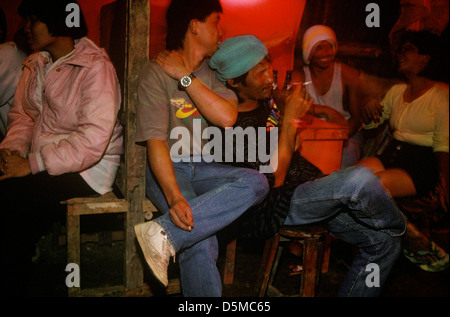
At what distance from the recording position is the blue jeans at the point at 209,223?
85.2 inches

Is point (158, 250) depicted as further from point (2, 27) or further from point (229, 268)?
point (2, 27)

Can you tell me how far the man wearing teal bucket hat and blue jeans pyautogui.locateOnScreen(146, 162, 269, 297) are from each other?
0.23m

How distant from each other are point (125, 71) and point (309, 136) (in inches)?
65.4

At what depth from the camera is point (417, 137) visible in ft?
11.2

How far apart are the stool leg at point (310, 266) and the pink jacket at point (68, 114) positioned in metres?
1.65

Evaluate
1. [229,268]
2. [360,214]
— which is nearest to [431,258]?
[360,214]

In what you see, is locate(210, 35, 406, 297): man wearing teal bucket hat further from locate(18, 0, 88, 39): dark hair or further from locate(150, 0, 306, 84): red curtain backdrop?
locate(150, 0, 306, 84): red curtain backdrop

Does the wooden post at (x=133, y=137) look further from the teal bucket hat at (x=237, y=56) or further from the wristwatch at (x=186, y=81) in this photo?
the teal bucket hat at (x=237, y=56)

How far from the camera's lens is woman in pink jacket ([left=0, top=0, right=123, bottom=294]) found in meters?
2.60

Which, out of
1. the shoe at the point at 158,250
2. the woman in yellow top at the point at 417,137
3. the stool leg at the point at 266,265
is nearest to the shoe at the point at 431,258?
the woman in yellow top at the point at 417,137

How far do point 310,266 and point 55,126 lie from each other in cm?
215

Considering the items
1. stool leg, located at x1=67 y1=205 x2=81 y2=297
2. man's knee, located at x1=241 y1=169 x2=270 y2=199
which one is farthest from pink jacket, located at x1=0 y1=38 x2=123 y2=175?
man's knee, located at x1=241 y1=169 x2=270 y2=199
